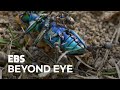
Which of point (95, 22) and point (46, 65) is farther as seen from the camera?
point (95, 22)
